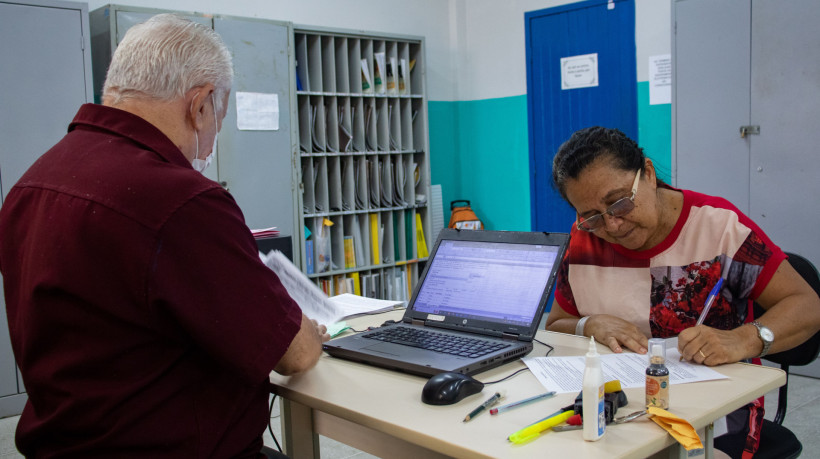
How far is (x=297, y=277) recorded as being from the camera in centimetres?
196

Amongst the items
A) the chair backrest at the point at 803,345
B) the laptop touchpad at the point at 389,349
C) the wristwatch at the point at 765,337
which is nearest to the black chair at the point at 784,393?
the chair backrest at the point at 803,345

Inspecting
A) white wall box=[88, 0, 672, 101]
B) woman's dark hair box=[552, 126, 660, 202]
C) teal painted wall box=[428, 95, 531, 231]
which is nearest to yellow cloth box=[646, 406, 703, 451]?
woman's dark hair box=[552, 126, 660, 202]

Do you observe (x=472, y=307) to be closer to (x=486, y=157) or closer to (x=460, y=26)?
(x=486, y=157)

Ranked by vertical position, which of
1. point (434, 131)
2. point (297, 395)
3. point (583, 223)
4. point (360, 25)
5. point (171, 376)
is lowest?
point (297, 395)

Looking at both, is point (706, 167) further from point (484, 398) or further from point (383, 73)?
point (484, 398)

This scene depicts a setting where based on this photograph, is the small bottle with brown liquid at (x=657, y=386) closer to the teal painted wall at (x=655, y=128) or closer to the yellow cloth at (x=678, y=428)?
the yellow cloth at (x=678, y=428)

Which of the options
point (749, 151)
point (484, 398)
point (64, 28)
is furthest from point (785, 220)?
point (64, 28)

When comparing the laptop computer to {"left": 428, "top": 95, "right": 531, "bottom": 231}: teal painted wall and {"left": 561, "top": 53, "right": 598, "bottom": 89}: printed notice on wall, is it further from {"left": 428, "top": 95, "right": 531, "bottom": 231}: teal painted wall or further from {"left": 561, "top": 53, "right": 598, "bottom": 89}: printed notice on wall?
{"left": 428, "top": 95, "right": 531, "bottom": 231}: teal painted wall

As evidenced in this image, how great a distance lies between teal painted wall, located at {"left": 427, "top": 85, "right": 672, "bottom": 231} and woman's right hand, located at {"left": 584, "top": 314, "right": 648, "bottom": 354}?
12.2ft

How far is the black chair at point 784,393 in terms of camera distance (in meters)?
1.62

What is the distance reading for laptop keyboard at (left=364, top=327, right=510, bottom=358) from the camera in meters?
1.54

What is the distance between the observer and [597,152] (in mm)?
1714

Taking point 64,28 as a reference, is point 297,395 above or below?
below

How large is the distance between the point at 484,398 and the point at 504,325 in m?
0.36
